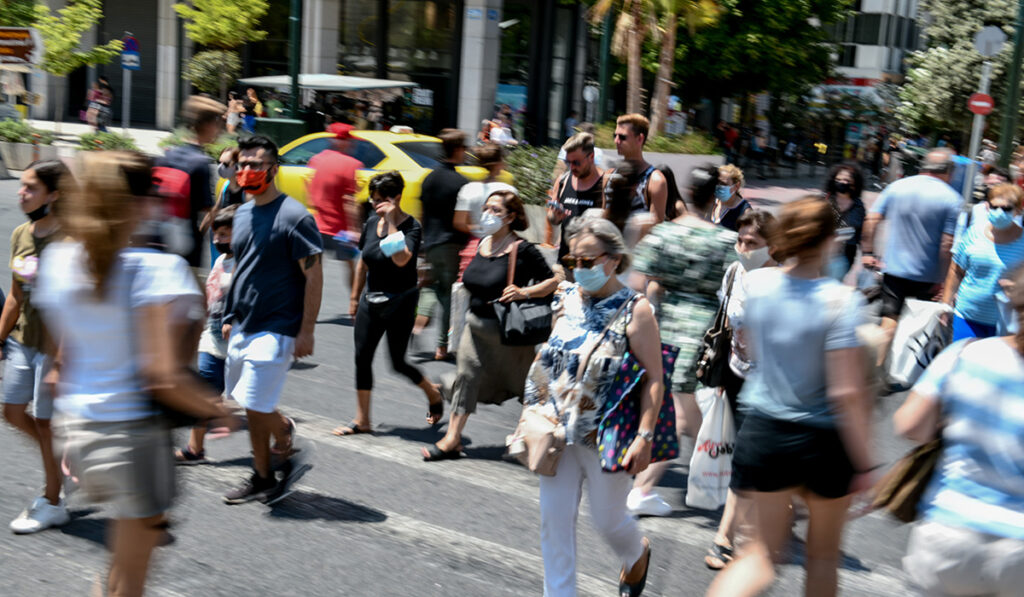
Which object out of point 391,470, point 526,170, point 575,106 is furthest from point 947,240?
point 575,106

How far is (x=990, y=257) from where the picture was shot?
7492 mm

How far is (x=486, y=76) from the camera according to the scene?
30531mm

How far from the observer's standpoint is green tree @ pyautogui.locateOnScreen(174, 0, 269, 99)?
1166 inches

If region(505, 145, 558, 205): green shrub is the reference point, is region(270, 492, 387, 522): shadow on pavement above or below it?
below

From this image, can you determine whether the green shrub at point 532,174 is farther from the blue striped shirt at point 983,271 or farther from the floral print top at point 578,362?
the floral print top at point 578,362

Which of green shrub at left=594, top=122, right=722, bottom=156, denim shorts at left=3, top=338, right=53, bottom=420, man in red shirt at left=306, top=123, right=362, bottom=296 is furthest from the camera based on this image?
green shrub at left=594, top=122, right=722, bottom=156

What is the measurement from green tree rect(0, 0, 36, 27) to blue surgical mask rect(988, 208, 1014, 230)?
77.8 feet

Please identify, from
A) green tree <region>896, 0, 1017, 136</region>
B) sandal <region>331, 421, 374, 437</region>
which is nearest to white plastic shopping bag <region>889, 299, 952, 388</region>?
sandal <region>331, 421, 374, 437</region>

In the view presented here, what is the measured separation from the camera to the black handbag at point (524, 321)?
639cm

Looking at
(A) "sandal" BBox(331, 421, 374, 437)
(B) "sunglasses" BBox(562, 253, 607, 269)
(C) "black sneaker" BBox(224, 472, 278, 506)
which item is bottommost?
(A) "sandal" BBox(331, 421, 374, 437)

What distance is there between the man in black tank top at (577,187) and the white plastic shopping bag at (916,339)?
246cm

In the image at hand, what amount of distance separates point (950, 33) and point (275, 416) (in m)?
34.2

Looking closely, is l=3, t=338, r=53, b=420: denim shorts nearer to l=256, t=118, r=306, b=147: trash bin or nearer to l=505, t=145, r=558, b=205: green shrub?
l=505, t=145, r=558, b=205: green shrub

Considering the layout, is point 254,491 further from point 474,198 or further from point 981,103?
point 981,103
